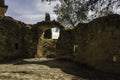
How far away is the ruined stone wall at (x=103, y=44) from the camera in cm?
1229

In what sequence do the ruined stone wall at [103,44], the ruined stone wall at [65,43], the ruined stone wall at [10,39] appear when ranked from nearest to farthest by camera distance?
1. the ruined stone wall at [103,44]
2. the ruined stone wall at [10,39]
3. the ruined stone wall at [65,43]

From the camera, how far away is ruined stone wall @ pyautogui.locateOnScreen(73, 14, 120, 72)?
12289 millimetres

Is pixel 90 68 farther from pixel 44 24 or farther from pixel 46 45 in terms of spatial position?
pixel 46 45

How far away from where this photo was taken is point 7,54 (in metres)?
17.3

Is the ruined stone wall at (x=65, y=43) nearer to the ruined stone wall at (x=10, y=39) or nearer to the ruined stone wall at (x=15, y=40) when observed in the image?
the ruined stone wall at (x=15, y=40)

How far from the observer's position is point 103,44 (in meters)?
13.0

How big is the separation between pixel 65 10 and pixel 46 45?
1329cm

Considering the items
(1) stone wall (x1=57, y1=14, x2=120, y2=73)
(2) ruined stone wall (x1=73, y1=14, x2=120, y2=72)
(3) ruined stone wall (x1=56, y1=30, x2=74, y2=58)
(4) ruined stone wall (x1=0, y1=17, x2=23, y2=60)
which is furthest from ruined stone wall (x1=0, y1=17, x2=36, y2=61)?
(2) ruined stone wall (x1=73, y1=14, x2=120, y2=72)

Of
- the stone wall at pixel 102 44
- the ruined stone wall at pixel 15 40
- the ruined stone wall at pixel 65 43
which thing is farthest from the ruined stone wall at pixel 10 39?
the stone wall at pixel 102 44

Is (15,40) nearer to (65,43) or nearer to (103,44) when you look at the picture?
(65,43)

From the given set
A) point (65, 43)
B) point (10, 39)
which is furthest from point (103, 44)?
point (10, 39)

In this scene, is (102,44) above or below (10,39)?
below

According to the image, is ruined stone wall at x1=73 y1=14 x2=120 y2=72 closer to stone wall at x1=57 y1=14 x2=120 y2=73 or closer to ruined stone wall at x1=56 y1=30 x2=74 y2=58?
stone wall at x1=57 y1=14 x2=120 y2=73

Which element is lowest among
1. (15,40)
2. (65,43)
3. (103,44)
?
(103,44)
